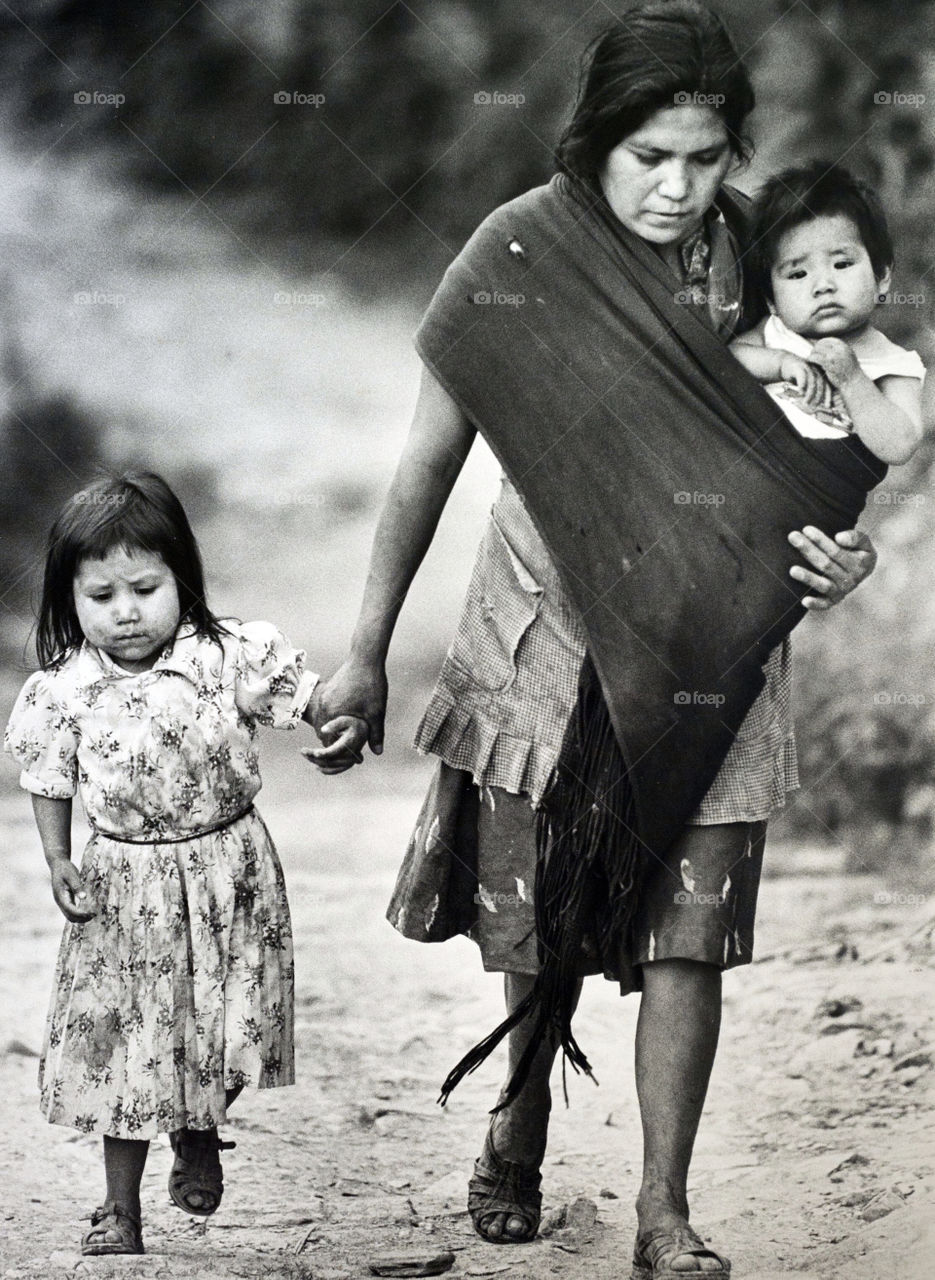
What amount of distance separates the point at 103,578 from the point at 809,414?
1321mm

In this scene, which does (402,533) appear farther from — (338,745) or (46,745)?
(46,745)

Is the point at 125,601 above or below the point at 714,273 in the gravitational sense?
below

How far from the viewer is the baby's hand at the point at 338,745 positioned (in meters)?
3.40

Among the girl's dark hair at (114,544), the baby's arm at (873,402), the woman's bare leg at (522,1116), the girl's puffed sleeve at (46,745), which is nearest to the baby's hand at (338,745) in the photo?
the girl's dark hair at (114,544)

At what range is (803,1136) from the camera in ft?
12.7

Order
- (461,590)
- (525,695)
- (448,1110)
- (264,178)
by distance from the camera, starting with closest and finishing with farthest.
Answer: (525,695) → (264,178) → (461,590) → (448,1110)

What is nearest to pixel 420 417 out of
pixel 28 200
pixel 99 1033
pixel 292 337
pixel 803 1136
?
pixel 292 337

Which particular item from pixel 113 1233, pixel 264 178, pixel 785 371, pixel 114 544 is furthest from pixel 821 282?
pixel 113 1233

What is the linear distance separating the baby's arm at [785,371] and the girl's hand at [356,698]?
89cm

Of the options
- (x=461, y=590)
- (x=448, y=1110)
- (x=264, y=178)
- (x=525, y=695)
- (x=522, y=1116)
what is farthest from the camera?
(x=448, y=1110)

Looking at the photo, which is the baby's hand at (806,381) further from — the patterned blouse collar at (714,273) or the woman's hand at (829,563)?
the woman's hand at (829,563)

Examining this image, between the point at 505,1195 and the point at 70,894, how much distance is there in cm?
101

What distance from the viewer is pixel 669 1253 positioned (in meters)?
3.21

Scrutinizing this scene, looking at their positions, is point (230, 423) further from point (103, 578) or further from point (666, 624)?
point (666, 624)
